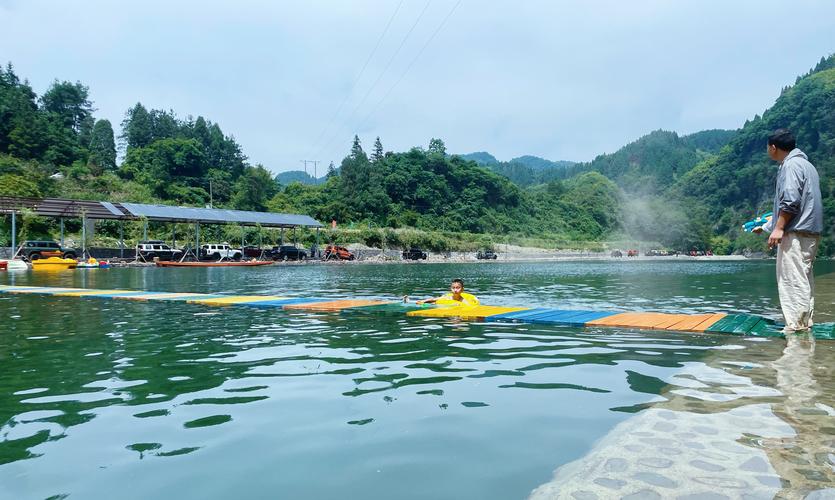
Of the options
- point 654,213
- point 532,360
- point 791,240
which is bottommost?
point 532,360

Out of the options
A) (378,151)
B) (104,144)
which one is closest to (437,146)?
(378,151)

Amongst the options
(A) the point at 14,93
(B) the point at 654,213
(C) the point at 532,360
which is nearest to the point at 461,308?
(C) the point at 532,360

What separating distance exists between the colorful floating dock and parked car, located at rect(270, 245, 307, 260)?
122ft

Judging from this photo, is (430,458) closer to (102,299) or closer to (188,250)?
(102,299)

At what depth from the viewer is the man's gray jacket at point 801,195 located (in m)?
7.23

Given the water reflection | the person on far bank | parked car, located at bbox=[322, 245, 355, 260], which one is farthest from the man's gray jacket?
parked car, located at bbox=[322, 245, 355, 260]

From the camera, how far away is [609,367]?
6.56 m

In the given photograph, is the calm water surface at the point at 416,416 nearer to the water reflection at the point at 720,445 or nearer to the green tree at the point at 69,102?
the water reflection at the point at 720,445

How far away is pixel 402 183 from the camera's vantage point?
9825 centimetres

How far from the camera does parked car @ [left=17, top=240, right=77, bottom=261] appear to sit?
38156 mm

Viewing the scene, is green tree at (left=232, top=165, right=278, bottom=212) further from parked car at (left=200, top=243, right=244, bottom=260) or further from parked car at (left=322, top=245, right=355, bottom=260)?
parked car at (left=200, top=243, right=244, bottom=260)

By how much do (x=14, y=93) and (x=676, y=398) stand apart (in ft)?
350

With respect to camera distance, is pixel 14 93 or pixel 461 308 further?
pixel 14 93

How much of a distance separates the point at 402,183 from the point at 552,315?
88305 mm
